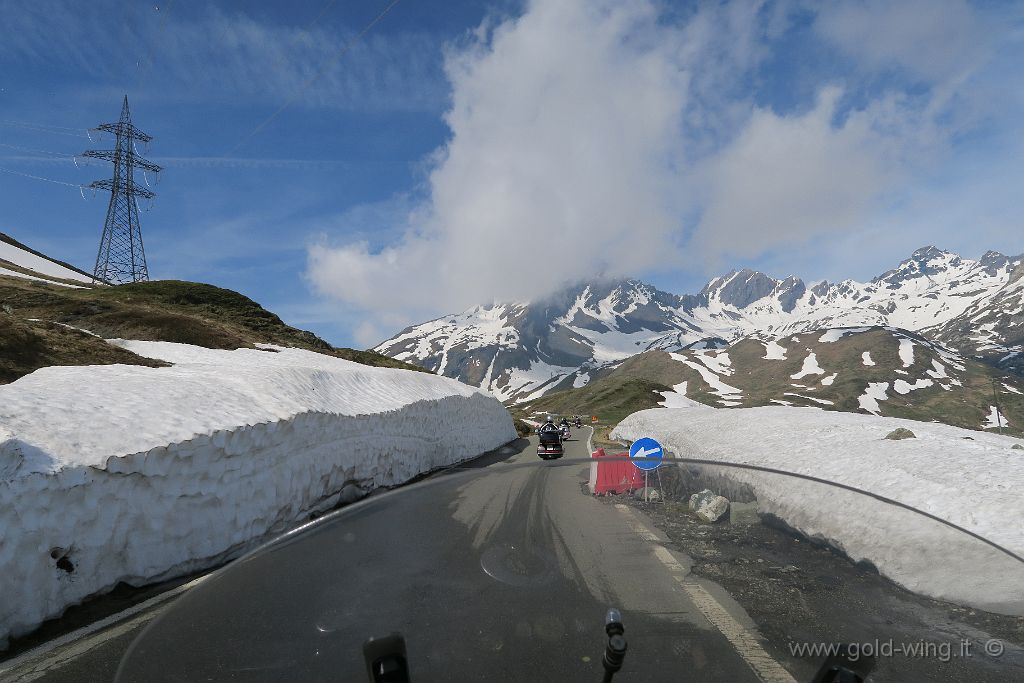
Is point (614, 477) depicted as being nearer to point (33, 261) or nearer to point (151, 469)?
point (151, 469)

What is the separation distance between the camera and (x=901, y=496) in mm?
7172

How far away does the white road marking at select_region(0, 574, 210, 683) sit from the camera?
438 cm

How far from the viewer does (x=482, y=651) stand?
1769 millimetres

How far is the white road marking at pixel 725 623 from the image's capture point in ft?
5.46

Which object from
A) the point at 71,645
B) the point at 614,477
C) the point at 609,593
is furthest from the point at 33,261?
the point at 609,593

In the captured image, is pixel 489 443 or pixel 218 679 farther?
pixel 489 443

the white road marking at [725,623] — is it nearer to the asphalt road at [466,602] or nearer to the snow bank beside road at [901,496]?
the asphalt road at [466,602]

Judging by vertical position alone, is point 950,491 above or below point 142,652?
below

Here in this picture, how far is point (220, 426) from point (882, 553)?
964cm

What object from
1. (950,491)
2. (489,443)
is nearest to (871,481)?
(950,491)

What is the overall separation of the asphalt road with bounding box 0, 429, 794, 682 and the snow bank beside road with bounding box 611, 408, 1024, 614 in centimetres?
58

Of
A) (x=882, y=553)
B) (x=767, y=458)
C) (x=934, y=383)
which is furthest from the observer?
(x=934, y=383)

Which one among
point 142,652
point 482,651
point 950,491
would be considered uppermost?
point 142,652

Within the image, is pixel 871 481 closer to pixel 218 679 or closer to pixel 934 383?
pixel 218 679
